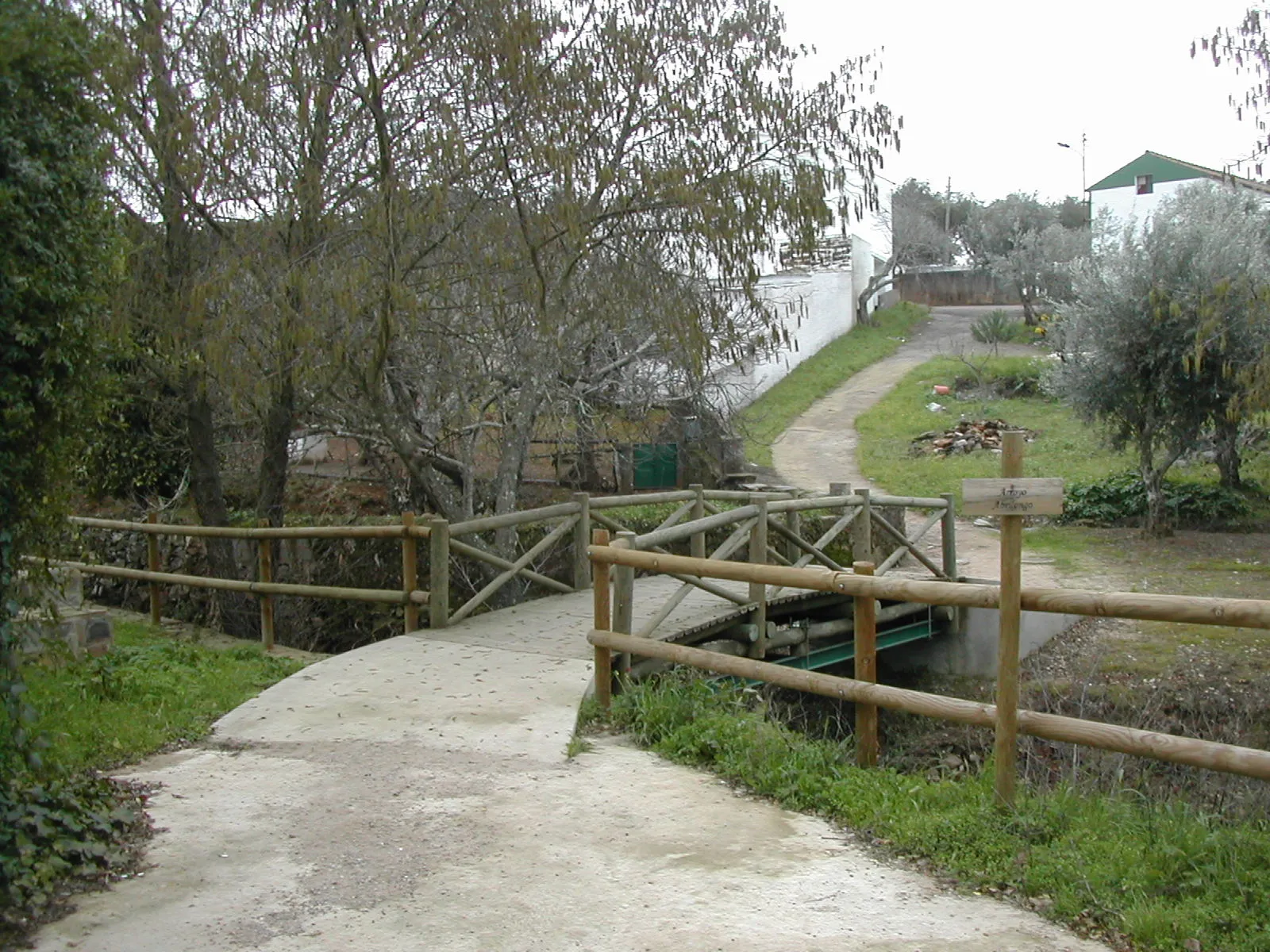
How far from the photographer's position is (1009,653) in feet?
16.8

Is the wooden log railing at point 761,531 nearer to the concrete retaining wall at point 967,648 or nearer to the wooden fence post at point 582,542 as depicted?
the wooden fence post at point 582,542

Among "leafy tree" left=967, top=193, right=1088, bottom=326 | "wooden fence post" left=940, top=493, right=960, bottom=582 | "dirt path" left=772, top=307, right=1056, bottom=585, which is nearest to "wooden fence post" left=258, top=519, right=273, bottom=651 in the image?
"wooden fence post" left=940, top=493, right=960, bottom=582

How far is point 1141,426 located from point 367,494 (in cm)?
1157

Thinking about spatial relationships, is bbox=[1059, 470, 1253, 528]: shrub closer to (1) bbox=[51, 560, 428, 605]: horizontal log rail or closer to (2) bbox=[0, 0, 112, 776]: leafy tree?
(1) bbox=[51, 560, 428, 605]: horizontal log rail

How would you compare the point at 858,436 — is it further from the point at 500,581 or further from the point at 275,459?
the point at 500,581

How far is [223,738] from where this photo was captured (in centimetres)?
663

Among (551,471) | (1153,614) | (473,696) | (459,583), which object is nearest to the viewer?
(1153,614)

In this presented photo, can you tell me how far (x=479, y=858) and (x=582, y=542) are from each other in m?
5.93

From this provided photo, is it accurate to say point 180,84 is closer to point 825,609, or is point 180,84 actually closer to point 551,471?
point 825,609

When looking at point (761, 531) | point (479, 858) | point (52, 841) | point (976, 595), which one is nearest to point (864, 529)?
point (761, 531)

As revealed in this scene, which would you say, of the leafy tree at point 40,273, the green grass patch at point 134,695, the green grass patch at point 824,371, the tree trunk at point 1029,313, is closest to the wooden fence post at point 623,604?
the green grass patch at point 134,695

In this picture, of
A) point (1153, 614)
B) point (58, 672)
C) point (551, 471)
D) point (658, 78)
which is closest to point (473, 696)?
point (58, 672)

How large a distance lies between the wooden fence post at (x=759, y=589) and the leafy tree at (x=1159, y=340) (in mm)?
9890

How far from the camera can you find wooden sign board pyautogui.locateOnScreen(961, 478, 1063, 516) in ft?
16.3
